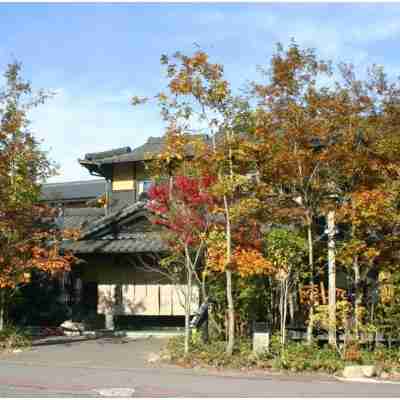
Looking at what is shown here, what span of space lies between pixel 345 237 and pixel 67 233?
7.58 meters

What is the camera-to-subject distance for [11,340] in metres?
15.1

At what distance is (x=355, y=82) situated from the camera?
12.9 meters

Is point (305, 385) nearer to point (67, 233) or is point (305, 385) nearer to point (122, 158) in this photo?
point (67, 233)

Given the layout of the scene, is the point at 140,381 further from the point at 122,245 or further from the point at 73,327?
the point at 73,327

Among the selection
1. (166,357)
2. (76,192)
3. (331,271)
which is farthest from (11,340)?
(76,192)

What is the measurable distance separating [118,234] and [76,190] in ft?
48.0

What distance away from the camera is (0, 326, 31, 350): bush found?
14891 millimetres

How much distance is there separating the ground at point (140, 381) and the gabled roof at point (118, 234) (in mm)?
5051

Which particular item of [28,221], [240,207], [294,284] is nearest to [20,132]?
[28,221]

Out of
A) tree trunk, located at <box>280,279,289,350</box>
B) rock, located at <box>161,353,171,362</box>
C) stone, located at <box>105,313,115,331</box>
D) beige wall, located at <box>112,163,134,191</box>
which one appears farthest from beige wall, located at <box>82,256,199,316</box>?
beige wall, located at <box>112,163,134,191</box>

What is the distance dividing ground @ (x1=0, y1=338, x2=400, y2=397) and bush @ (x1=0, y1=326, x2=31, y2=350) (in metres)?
1.21

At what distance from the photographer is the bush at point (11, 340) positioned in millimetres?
14891

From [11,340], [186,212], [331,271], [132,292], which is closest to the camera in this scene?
[331,271]

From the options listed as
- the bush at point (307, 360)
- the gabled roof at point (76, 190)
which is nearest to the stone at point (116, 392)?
the bush at point (307, 360)
